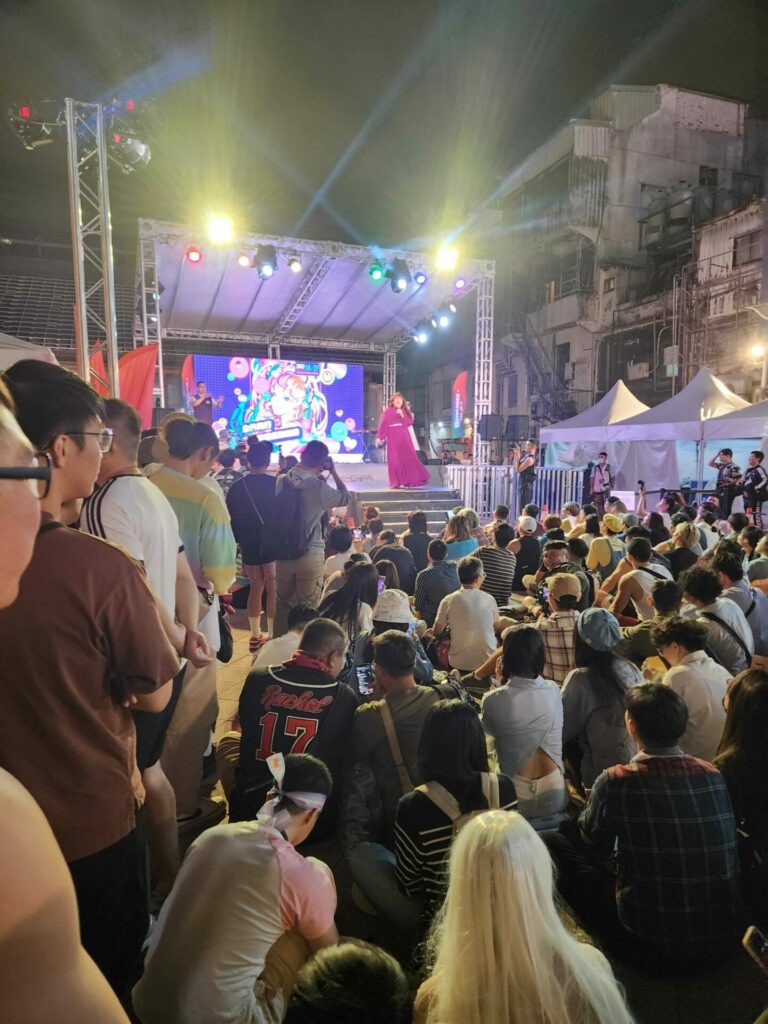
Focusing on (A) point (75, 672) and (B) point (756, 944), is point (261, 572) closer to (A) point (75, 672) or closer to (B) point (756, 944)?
(A) point (75, 672)

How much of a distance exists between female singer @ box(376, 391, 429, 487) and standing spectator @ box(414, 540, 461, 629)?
736 cm

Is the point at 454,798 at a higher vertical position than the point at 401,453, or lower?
lower

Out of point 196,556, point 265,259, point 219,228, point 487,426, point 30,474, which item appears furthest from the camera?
point 487,426

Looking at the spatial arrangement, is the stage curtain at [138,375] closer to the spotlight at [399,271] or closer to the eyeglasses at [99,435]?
the spotlight at [399,271]

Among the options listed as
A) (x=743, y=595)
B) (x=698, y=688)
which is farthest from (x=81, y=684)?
(x=743, y=595)

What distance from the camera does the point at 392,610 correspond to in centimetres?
382

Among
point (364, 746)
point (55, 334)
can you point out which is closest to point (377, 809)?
point (364, 746)

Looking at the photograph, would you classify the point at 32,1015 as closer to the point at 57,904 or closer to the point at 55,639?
the point at 57,904

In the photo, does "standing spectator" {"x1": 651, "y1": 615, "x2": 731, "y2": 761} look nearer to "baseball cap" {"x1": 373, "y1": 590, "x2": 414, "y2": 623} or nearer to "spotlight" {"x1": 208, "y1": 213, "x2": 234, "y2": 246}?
"baseball cap" {"x1": 373, "y1": 590, "x2": 414, "y2": 623}

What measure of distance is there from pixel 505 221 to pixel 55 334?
1977 centimetres

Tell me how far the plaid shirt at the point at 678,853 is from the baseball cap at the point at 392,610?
76.5 inches

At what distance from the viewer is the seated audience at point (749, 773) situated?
226 centimetres

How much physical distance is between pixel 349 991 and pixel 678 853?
1319 mm

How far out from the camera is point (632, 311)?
68.2 ft
